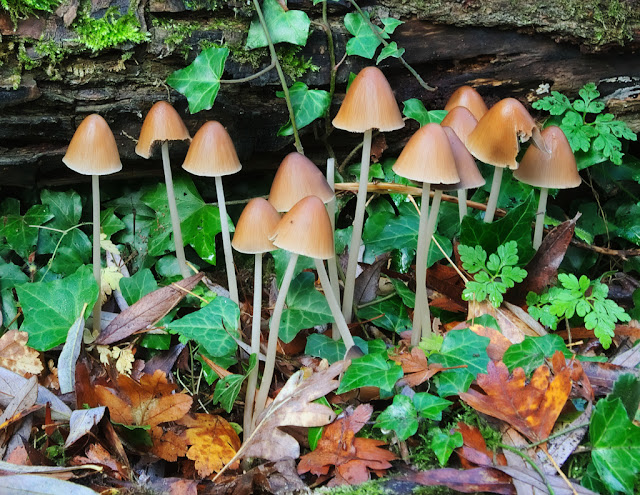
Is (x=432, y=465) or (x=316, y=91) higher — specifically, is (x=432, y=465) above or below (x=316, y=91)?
below

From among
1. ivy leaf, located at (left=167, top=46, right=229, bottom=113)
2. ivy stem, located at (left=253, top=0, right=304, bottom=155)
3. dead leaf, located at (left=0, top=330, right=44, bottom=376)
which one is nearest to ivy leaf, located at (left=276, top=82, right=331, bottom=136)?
ivy stem, located at (left=253, top=0, right=304, bottom=155)

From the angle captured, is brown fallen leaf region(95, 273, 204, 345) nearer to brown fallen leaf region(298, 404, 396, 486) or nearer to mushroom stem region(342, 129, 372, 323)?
mushroom stem region(342, 129, 372, 323)

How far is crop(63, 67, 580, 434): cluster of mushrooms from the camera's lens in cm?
222

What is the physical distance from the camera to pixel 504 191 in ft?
11.1

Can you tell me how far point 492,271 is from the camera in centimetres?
261

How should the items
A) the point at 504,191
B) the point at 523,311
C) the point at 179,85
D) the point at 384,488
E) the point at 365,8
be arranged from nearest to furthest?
the point at 384,488 < the point at 523,311 < the point at 179,85 < the point at 365,8 < the point at 504,191

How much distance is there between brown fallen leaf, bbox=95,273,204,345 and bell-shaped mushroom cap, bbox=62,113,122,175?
64cm

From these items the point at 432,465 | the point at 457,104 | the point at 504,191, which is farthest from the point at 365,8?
the point at 432,465

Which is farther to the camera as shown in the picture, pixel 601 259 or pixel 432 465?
pixel 601 259

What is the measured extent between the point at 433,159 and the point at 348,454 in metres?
1.15

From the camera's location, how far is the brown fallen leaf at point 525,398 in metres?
2.05

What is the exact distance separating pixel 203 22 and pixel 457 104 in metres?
1.34

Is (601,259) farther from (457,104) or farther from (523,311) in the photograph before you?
(457,104)

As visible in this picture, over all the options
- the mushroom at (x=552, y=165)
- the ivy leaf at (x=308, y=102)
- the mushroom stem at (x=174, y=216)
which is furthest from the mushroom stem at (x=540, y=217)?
the mushroom stem at (x=174, y=216)
